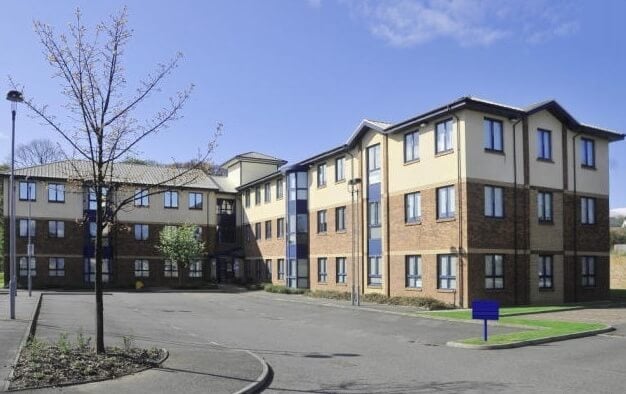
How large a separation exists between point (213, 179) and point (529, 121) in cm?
3218

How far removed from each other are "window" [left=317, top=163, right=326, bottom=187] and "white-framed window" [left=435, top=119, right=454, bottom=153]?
11.7m

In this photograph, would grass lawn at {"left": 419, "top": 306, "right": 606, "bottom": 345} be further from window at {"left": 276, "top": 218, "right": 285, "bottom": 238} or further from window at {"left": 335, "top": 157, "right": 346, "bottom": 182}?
window at {"left": 276, "top": 218, "right": 285, "bottom": 238}

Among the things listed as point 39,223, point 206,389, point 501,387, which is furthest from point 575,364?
point 39,223

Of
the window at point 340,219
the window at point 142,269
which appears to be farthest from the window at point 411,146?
the window at point 142,269

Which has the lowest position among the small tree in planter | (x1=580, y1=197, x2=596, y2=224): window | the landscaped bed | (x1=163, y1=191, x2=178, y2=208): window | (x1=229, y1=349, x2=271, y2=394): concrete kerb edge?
(x1=229, y1=349, x2=271, y2=394): concrete kerb edge

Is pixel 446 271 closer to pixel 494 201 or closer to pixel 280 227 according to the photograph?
pixel 494 201

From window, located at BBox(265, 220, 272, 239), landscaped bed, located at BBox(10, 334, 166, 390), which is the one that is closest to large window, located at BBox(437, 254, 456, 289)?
landscaped bed, located at BBox(10, 334, 166, 390)

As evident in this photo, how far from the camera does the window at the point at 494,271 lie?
89.5ft

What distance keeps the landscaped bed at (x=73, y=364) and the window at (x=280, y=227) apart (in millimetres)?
31741

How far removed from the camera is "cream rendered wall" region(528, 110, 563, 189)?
96.3ft

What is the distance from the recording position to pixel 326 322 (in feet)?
73.7

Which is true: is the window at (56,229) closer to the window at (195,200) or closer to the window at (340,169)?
the window at (195,200)

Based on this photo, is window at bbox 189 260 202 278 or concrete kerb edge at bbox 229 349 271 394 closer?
concrete kerb edge at bbox 229 349 271 394

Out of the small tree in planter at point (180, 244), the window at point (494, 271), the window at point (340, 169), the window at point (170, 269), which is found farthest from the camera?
the window at point (170, 269)
